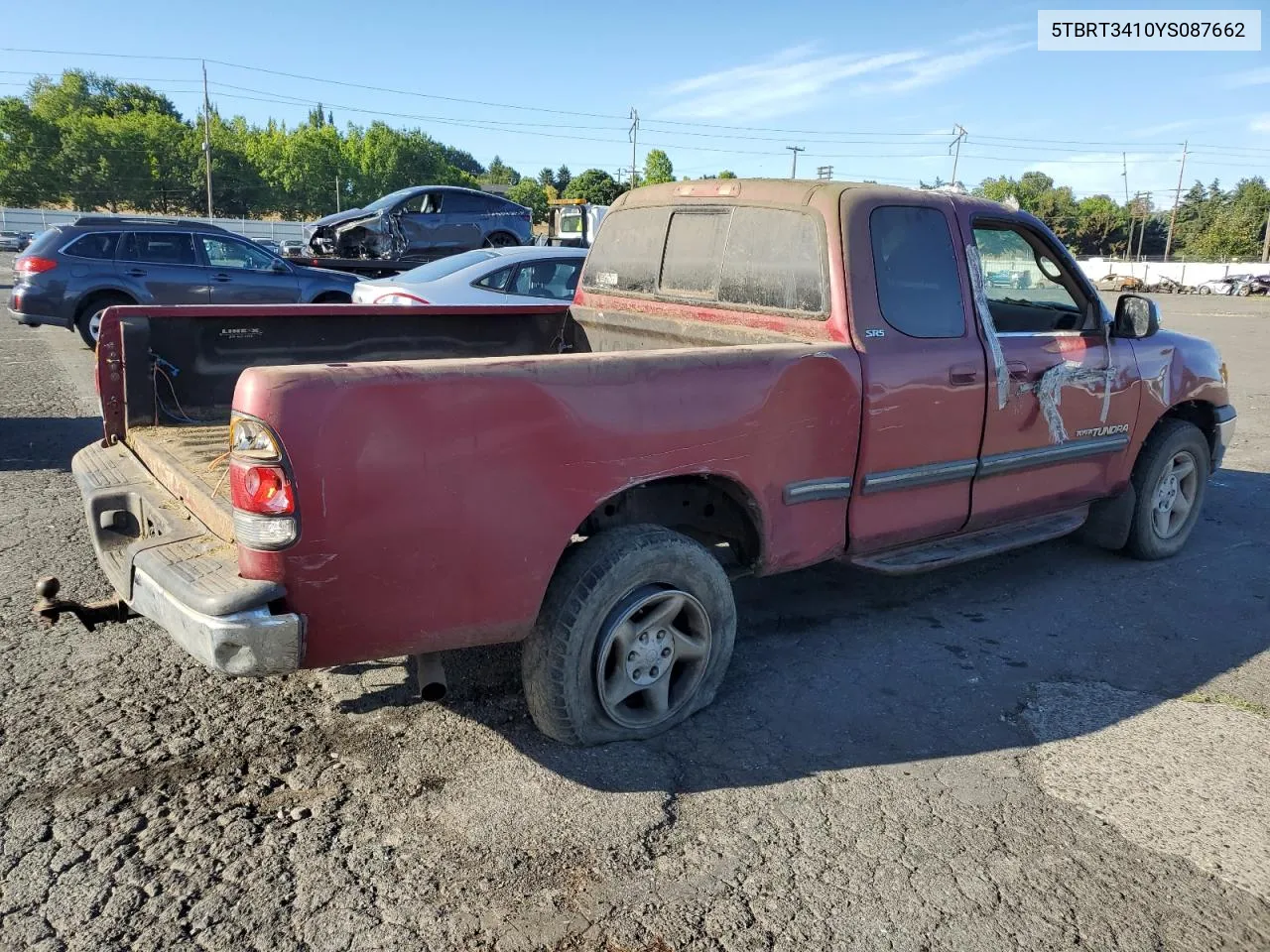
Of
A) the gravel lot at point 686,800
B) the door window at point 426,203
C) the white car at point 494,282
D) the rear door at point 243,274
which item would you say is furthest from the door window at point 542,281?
the door window at point 426,203

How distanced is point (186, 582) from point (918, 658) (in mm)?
2951

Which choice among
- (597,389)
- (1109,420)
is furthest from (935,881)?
(1109,420)

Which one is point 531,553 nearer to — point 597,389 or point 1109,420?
point 597,389

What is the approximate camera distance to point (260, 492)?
2.51 metres

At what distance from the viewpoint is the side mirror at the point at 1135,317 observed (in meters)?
4.72

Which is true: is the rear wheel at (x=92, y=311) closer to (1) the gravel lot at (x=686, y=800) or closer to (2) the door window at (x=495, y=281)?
(2) the door window at (x=495, y=281)

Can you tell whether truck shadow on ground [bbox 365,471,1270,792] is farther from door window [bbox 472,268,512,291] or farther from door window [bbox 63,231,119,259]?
door window [bbox 63,231,119,259]

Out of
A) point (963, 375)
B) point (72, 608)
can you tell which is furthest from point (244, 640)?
point (963, 375)

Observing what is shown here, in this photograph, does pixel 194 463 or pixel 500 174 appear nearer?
pixel 194 463

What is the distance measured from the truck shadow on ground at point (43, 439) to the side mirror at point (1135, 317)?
678 cm

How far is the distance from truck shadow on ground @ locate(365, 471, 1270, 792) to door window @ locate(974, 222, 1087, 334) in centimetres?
141

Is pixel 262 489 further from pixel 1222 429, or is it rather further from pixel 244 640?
pixel 1222 429

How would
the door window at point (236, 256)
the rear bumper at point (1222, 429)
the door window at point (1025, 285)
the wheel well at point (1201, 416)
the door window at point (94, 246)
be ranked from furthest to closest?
the door window at point (236, 256)
the door window at point (94, 246)
the rear bumper at point (1222, 429)
the wheel well at point (1201, 416)
the door window at point (1025, 285)

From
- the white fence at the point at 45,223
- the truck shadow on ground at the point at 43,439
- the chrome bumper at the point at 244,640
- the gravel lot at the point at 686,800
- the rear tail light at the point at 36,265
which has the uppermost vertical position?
the white fence at the point at 45,223
